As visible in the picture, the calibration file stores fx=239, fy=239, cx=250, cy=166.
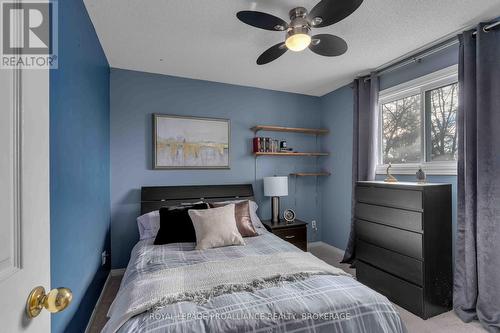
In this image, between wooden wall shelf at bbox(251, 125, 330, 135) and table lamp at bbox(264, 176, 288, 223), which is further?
wooden wall shelf at bbox(251, 125, 330, 135)

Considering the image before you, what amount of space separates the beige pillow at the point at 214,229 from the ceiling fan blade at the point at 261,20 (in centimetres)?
171

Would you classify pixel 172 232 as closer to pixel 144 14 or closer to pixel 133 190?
pixel 133 190

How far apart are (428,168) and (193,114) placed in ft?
9.52

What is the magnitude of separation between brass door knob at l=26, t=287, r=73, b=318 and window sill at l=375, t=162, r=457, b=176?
3.00 metres

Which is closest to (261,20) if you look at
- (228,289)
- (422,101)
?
(228,289)

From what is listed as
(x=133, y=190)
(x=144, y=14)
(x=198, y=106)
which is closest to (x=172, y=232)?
(x=133, y=190)

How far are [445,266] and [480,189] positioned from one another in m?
0.77

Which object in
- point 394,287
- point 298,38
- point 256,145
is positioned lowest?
point 394,287

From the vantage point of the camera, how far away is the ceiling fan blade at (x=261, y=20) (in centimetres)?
160

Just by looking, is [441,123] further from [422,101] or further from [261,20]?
[261,20]

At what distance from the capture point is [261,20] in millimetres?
1683

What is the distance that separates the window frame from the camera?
2.37m

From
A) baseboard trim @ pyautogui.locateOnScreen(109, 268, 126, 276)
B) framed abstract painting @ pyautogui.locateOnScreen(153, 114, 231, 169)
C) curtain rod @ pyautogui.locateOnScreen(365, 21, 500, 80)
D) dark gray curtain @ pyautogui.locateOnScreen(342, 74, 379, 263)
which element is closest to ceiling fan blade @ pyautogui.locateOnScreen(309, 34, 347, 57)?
curtain rod @ pyautogui.locateOnScreen(365, 21, 500, 80)

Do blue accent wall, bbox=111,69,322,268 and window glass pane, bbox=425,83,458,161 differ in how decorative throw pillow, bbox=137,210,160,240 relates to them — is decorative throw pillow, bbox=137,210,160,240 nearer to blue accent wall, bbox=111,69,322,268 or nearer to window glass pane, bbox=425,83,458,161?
blue accent wall, bbox=111,69,322,268
